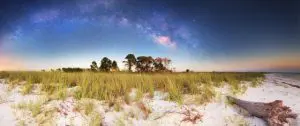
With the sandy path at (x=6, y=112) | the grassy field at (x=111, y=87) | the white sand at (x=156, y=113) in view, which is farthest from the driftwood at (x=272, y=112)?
the sandy path at (x=6, y=112)

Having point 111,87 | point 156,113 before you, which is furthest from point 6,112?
point 156,113

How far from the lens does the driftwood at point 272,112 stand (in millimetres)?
4232

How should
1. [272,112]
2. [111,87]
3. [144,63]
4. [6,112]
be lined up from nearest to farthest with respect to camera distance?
[272,112] < [6,112] < [111,87] < [144,63]

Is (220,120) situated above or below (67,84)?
below

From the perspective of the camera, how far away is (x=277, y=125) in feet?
13.6

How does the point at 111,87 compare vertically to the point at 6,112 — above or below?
above

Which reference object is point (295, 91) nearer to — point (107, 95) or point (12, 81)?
point (107, 95)

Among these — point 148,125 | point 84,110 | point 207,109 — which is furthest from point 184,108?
point 84,110

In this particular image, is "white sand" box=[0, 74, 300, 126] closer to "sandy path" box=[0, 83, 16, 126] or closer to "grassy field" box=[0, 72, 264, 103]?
"sandy path" box=[0, 83, 16, 126]

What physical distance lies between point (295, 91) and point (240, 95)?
1.33m

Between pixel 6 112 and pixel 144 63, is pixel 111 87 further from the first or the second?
pixel 144 63

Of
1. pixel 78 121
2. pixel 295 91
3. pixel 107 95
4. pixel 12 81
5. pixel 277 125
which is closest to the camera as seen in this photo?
pixel 277 125

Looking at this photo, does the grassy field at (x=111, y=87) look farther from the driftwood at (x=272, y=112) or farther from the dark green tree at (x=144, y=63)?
the dark green tree at (x=144, y=63)

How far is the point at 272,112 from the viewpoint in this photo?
4.33 m
